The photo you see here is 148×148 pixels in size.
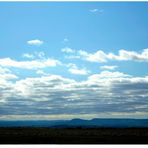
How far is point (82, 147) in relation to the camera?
132 feet

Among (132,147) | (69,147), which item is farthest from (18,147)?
(132,147)

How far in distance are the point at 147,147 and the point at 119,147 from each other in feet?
9.52

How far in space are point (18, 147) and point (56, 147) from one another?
4069mm

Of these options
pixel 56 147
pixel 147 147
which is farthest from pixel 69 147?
pixel 147 147

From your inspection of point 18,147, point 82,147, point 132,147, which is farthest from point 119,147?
point 18,147

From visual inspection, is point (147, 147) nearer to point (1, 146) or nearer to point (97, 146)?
point (97, 146)

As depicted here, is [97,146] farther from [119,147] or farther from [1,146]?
[1,146]

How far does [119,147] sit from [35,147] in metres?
8.94

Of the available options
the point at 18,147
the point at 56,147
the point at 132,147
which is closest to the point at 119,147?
the point at 132,147

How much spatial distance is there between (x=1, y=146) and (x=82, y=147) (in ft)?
29.3

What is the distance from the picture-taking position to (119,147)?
129ft

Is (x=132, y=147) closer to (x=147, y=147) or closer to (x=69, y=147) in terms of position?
(x=147, y=147)

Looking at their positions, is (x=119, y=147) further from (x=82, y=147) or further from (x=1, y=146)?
(x=1, y=146)

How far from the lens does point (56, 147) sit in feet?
133
